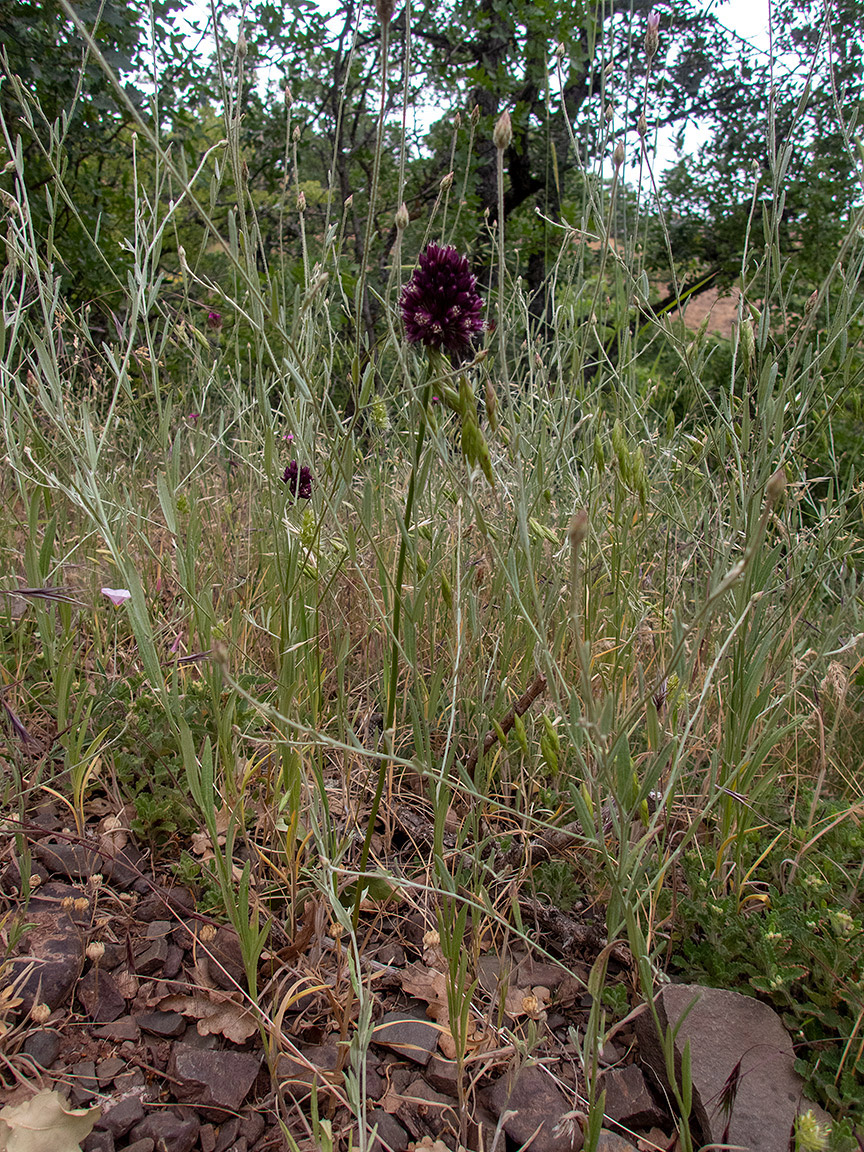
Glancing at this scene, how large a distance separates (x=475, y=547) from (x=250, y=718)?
74 centimetres

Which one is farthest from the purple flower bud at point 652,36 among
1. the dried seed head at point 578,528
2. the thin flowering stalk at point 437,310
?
the dried seed head at point 578,528

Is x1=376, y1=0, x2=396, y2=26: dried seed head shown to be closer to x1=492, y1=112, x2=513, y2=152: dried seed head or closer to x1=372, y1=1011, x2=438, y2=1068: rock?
x1=492, y1=112, x2=513, y2=152: dried seed head

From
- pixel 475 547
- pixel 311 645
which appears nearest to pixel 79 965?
pixel 311 645

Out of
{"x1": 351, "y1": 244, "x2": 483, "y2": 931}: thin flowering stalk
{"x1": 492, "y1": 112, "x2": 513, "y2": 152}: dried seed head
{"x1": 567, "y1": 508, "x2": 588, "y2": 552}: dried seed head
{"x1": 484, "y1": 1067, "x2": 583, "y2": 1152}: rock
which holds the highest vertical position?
{"x1": 492, "y1": 112, "x2": 513, "y2": 152}: dried seed head

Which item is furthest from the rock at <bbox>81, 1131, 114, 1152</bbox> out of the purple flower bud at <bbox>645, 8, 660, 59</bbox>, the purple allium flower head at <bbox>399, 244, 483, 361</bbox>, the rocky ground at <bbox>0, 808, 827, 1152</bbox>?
the purple flower bud at <bbox>645, 8, 660, 59</bbox>

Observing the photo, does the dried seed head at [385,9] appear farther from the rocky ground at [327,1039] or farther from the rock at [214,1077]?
the rock at [214,1077]

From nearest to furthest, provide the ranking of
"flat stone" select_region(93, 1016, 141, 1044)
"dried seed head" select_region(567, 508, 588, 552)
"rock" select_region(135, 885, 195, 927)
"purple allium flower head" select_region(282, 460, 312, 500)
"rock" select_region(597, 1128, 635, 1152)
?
"dried seed head" select_region(567, 508, 588, 552), "rock" select_region(597, 1128, 635, 1152), "flat stone" select_region(93, 1016, 141, 1044), "rock" select_region(135, 885, 195, 927), "purple allium flower head" select_region(282, 460, 312, 500)

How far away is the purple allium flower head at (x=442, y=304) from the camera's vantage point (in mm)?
948

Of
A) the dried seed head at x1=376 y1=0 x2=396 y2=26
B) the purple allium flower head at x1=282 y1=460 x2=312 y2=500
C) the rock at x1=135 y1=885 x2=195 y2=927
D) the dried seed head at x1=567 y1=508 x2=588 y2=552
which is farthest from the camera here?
the purple allium flower head at x1=282 y1=460 x2=312 y2=500

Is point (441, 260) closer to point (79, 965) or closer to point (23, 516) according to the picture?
point (79, 965)

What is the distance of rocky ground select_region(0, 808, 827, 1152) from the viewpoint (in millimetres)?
907

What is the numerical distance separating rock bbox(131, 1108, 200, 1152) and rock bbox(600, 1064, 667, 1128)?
503 millimetres

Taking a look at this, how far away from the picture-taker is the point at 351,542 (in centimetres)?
111

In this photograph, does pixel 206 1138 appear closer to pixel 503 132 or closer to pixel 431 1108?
pixel 431 1108
